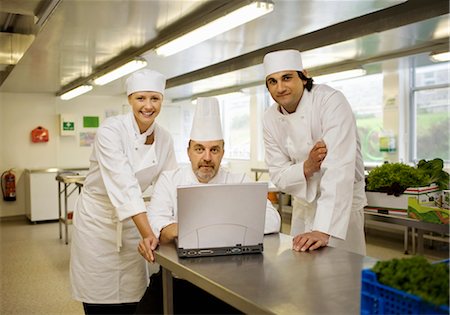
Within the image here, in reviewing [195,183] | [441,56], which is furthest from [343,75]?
[195,183]

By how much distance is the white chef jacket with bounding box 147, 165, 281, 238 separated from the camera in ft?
5.91

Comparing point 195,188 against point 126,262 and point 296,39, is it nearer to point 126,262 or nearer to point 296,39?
point 126,262

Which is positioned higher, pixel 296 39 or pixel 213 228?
pixel 296 39

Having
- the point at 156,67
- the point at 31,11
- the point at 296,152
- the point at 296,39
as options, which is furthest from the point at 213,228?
the point at 156,67

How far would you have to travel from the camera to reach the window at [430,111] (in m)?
5.65

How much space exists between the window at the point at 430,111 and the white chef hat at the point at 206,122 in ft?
14.4

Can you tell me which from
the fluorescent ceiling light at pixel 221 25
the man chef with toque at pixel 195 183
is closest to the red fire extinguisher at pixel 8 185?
the fluorescent ceiling light at pixel 221 25

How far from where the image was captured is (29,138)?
24.5ft

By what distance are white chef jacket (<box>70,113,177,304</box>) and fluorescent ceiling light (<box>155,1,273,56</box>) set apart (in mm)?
1262

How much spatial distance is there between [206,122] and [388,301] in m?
1.17

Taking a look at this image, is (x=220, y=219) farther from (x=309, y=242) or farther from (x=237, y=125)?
(x=237, y=125)

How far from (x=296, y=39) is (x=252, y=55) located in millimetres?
685

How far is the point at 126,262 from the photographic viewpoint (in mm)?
2096

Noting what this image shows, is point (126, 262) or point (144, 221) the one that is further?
point (126, 262)
